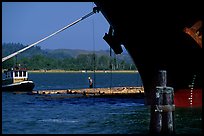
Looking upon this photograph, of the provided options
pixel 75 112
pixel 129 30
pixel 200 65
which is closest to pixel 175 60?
pixel 200 65

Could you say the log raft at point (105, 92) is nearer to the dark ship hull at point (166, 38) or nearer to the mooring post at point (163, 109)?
the dark ship hull at point (166, 38)

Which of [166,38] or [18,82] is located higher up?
[166,38]

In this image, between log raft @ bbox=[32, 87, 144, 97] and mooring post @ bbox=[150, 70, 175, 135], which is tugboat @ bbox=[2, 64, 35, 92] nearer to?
log raft @ bbox=[32, 87, 144, 97]

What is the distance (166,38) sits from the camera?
22.2 m

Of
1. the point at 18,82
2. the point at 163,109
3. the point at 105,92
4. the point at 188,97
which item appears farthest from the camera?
the point at 18,82

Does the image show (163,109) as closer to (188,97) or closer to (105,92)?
(188,97)

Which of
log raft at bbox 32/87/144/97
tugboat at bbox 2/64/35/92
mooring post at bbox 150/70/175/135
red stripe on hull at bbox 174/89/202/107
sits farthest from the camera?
tugboat at bbox 2/64/35/92

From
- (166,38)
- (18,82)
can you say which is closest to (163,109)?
(166,38)

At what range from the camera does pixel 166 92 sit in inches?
483

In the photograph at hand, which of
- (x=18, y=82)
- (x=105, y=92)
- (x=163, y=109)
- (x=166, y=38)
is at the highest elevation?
(x=166, y=38)

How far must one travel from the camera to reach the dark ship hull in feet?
69.7

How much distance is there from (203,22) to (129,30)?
153 inches

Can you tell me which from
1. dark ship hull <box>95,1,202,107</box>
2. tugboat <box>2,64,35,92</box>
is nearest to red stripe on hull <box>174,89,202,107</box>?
dark ship hull <box>95,1,202,107</box>

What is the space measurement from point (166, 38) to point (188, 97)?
3.19 meters
